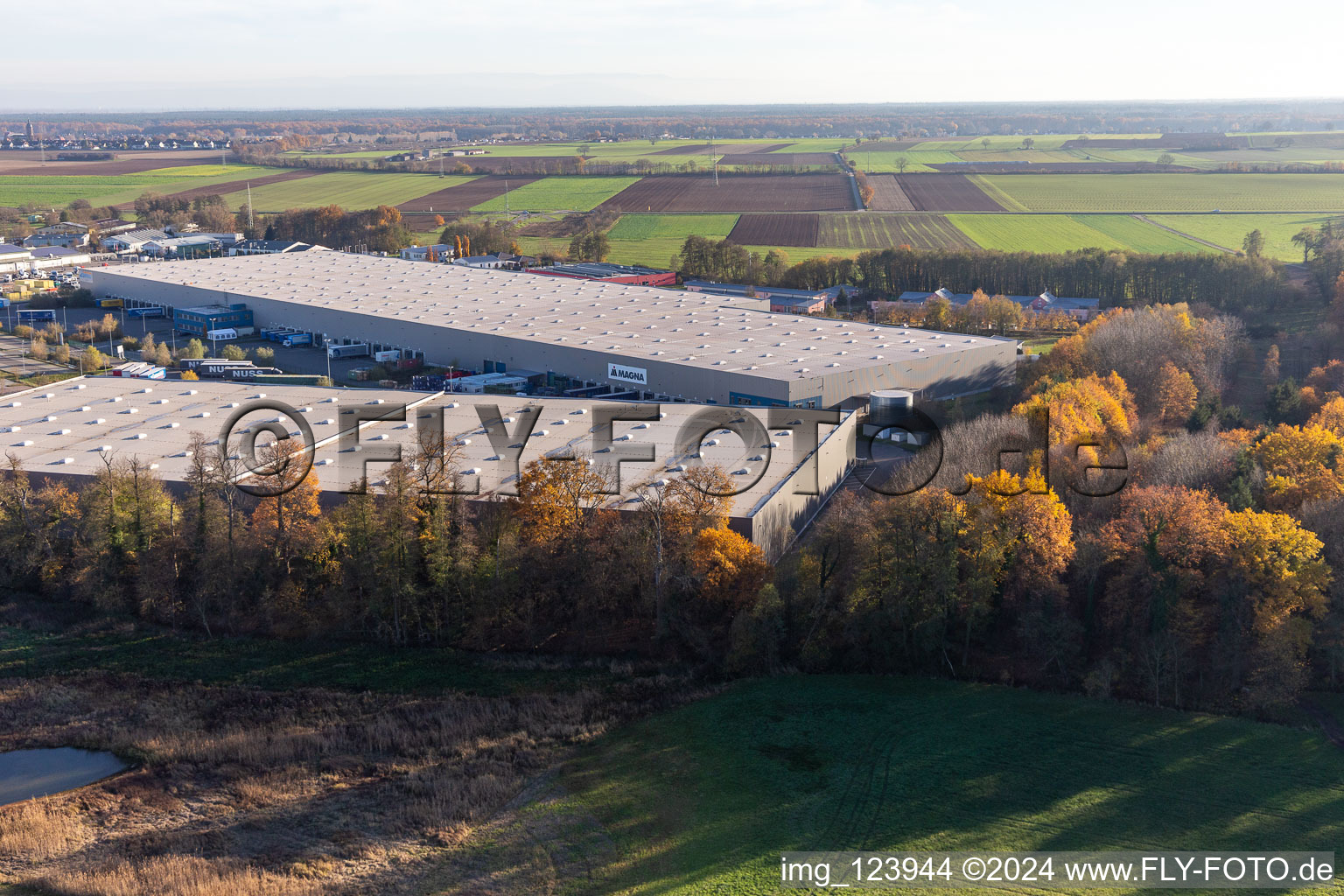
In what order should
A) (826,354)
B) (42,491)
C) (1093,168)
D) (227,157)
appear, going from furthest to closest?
(227,157) → (1093,168) → (826,354) → (42,491)

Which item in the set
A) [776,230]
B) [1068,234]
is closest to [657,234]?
[776,230]

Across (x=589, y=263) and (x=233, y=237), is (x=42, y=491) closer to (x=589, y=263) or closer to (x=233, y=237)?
(x=589, y=263)

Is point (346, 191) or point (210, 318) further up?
point (346, 191)

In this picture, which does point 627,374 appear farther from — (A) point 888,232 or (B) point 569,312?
(A) point 888,232

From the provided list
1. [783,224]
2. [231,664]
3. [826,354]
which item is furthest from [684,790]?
[783,224]
